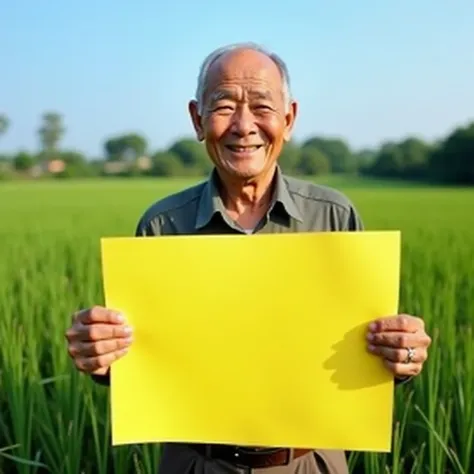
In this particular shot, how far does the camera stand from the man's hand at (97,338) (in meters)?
0.88

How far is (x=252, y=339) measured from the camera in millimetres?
930

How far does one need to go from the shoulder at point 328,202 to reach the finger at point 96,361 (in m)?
0.35

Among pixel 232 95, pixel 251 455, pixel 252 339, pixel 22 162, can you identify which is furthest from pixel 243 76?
pixel 22 162

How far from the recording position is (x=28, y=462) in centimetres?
148

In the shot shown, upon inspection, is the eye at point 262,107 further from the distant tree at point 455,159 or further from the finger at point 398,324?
the distant tree at point 455,159

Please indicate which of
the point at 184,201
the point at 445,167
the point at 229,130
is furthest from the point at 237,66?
the point at 445,167

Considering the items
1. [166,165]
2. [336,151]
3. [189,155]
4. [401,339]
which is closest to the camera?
[401,339]

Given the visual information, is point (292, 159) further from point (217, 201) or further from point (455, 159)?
point (217, 201)

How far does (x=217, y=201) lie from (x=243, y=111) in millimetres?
143

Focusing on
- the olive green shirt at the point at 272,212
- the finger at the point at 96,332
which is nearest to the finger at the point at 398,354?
the olive green shirt at the point at 272,212

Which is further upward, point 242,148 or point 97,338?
point 242,148

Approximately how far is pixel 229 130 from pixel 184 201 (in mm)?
161

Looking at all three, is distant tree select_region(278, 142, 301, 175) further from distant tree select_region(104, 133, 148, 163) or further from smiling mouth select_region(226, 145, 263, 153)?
smiling mouth select_region(226, 145, 263, 153)

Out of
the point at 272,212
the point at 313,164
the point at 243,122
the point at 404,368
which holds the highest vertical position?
the point at 243,122
